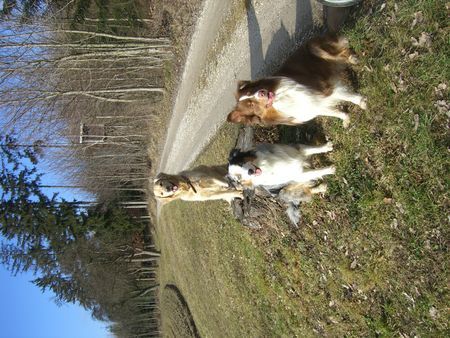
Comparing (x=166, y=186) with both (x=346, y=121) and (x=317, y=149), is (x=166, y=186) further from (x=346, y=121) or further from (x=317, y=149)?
(x=346, y=121)

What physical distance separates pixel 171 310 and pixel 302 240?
12.3 m

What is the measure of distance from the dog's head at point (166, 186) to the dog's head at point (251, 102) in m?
2.11

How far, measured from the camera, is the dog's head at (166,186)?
6887 mm

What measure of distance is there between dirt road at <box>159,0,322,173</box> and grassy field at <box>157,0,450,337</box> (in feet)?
5.63

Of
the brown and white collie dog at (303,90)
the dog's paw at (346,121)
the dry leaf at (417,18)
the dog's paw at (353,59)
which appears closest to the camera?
the dry leaf at (417,18)

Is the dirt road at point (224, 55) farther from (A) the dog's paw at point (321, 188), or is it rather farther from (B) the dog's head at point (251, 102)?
(B) the dog's head at point (251, 102)

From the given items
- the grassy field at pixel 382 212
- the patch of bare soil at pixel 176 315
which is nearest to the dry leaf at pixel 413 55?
the grassy field at pixel 382 212

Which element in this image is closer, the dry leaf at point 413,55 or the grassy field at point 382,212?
the grassy field at point 382,212

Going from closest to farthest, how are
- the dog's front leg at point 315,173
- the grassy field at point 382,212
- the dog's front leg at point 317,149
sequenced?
the grassy field at point 382,212
the dog's front leg at point 315,173
the dog's front leg at point 317,149

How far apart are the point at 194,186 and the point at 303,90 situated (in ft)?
9.05

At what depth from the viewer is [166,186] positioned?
6.88 m

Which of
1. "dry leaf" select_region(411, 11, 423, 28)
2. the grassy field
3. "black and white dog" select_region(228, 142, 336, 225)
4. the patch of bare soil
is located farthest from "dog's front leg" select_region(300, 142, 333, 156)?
the patch of bare soil

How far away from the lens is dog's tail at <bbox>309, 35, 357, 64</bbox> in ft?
18.2

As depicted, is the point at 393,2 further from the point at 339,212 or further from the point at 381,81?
the point at 339,212
